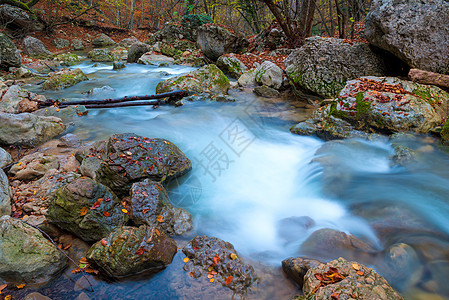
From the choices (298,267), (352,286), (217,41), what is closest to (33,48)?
(217,41)

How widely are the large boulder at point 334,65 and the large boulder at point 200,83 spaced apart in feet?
9.22

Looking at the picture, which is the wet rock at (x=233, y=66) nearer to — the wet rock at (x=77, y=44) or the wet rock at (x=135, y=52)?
the wet rock at (x=135, y=52)

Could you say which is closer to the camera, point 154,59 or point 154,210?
point 154,210

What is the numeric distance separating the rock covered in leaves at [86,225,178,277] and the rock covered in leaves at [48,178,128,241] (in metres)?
0.33

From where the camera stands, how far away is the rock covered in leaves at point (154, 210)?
3.24 metres

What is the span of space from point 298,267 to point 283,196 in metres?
1.86

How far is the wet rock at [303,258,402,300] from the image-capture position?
189 cm

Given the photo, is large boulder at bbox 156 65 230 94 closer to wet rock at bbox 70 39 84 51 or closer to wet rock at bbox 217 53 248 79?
wet rock at bbox 217 53 248 79

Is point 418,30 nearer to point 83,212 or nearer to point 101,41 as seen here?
point 83,212

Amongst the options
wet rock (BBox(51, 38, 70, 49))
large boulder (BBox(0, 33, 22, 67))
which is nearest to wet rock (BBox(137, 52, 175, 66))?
large boulder (BBox(0, 33, 22, 67))

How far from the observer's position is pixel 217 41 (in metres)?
13.7

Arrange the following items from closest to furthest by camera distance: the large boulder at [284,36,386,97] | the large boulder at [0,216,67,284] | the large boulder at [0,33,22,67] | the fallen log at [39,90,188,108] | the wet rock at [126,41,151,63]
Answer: the large boulder at [0,216,67,284]
the fallen log at [39,90,188,108]
the large boulder at [284,36,386,97]
the large boulder at [0,33,22,67]
the wet rock at [126,41,151,63]

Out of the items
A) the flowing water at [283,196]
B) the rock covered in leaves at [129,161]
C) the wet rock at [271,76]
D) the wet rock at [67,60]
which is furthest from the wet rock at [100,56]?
the rock covered in leaves at [129,161]

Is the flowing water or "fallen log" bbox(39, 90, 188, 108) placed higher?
"fallen log" bbox(39, 90, 188, 108)
